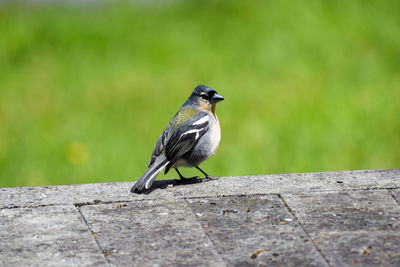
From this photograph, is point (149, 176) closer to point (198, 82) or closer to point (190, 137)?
point (190, 137)

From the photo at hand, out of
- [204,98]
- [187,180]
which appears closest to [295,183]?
[187,180]

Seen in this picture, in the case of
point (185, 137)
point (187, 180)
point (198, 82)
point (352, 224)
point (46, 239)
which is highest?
point (198, 82)

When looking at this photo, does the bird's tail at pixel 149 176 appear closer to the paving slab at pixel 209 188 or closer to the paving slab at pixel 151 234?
the paving slab at pixel 209 188

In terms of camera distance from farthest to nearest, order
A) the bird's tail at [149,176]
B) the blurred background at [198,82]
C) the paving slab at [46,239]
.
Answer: the blurred background at [198,82], the bird's tail at [149,176], the paving slab at [46,239]

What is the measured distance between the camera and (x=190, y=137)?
435 cm

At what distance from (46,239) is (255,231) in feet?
3.18

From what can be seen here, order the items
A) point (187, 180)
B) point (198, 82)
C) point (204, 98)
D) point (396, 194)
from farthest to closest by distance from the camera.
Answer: point (198, 82) < point (204, 98) < point (187, 180) < point (396, 194)

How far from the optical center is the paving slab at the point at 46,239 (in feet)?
10.1

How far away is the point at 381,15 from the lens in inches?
352

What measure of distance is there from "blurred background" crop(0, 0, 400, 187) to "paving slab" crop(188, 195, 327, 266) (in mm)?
2324

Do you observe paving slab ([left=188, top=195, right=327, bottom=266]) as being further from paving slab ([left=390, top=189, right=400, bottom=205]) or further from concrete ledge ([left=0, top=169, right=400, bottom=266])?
paving slab ([left=390, top=189, right=400, bottom=205])

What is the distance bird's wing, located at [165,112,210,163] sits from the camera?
4293 millimetres

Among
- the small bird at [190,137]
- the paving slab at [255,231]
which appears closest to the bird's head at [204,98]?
the small bird at [190,137]

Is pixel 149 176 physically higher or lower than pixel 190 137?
lower
